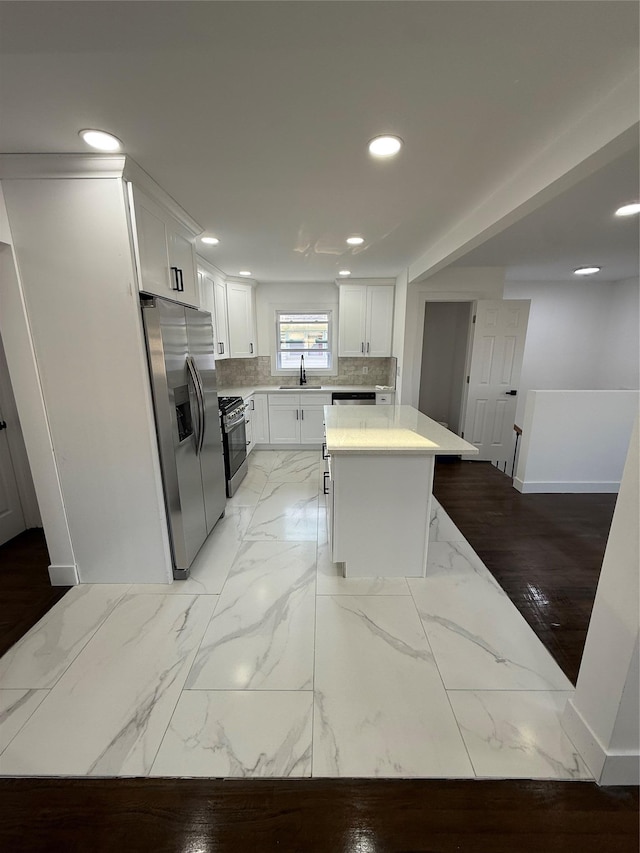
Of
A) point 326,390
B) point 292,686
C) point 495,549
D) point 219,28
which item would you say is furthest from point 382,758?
point 326,390

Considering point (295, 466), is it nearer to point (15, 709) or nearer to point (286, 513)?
point (286, 513)

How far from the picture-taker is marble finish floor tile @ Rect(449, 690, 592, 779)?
1196 mm

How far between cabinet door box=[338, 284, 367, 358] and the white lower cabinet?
2.48 feet

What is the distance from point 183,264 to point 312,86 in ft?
4.98

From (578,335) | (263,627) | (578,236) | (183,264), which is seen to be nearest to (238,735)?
(263,627)

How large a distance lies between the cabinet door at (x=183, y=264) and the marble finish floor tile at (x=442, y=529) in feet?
8.66

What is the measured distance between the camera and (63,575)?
2102 millimetres

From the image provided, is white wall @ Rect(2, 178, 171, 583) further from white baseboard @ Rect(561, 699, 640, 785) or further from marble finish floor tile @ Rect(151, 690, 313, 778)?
white baseboard @ Rect(561, 699, 640, 785)

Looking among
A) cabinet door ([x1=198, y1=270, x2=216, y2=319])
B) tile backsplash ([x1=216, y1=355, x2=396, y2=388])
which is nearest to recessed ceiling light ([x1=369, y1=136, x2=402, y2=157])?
cabinet door ([x1=198, y1=270, x2=216, y2=319])

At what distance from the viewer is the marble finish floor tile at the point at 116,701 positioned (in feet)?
4.04

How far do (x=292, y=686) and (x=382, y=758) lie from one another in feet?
1.47

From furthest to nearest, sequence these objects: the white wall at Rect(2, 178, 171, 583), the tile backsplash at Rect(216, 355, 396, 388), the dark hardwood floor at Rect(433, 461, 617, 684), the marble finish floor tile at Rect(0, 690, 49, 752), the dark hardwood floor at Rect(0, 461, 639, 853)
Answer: the tile backsplash at Rect(216, 355, 396, 388), the dark hardwood floor at Rect(433, 461, 617, 684), the white wall at Rect(2, 178, 171, 583), the marble finish floor tile at Rect(0, 690, 49, 752), the dark hardwood floor at Rect(0, 461, 639, 853)

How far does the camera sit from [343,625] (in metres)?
1.81

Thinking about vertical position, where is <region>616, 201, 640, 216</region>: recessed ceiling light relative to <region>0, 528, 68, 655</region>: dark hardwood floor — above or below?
above
